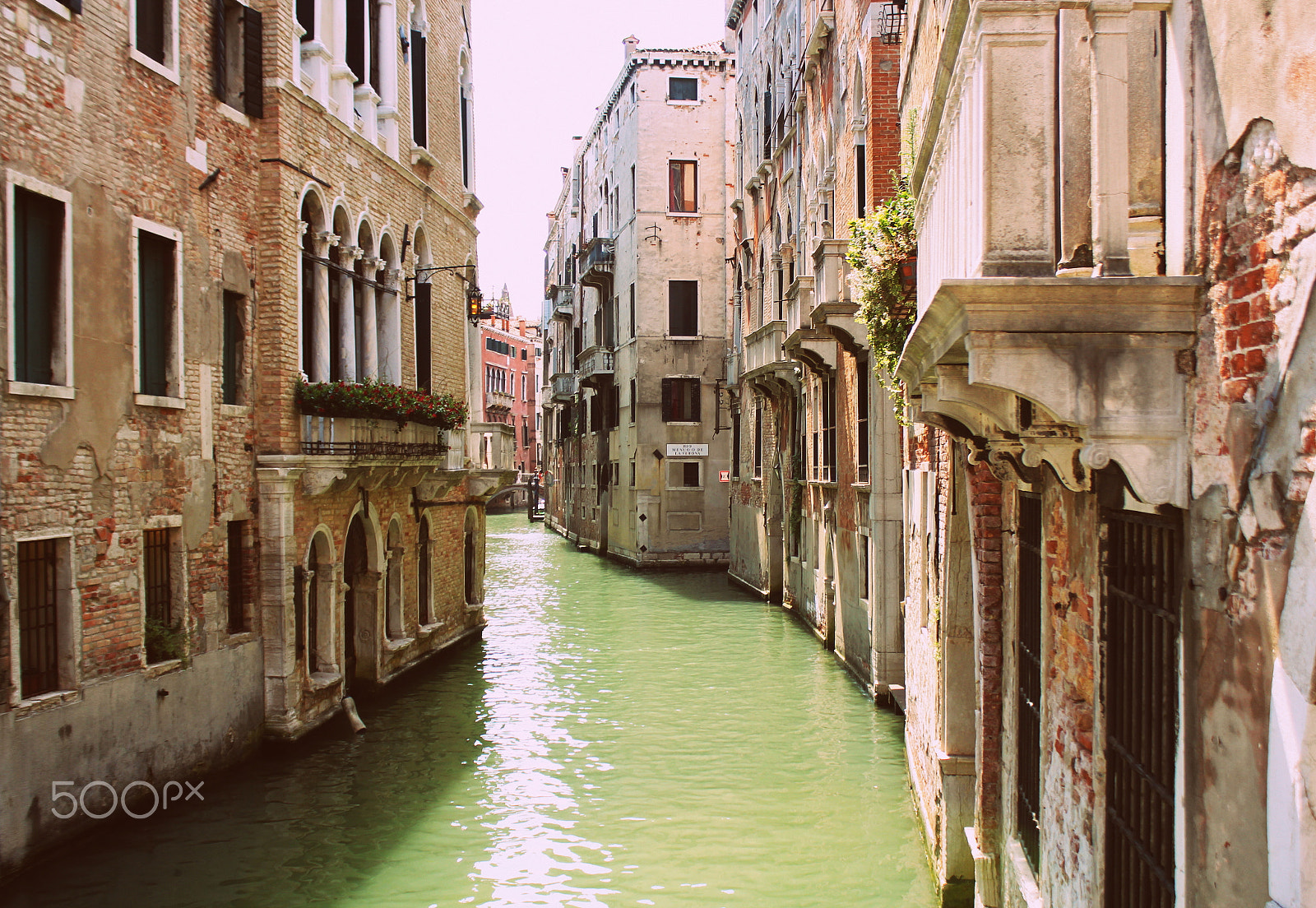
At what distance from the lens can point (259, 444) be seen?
35.1 feet

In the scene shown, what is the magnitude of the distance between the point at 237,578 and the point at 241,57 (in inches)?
199

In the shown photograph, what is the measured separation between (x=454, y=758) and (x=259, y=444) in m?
3.68

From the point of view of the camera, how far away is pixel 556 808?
9352 millimetres

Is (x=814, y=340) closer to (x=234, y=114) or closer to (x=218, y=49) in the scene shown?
(x=234, y=114)

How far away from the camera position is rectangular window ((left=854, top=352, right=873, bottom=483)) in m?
13.8

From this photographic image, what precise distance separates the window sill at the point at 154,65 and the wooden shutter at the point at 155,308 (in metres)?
1.36

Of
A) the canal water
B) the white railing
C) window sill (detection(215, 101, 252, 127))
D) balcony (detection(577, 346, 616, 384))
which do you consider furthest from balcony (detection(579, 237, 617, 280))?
window sill (detection(215, 101, 252, 127))

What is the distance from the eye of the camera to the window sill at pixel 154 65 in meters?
8.69

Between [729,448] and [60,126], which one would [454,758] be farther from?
[729,448]

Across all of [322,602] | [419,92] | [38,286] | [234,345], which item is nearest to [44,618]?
[38,286]

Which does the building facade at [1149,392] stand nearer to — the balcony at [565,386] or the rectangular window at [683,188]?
the rectangular window at [683,188]

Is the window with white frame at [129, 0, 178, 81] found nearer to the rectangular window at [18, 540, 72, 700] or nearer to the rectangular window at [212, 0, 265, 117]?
the rectangular window at [212, 0, 265, 117]

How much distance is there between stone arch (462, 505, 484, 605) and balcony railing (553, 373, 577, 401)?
71.0 feet

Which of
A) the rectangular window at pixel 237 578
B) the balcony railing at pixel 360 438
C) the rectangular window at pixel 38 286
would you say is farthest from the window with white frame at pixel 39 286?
the balcony railing at pixel 360 438
